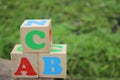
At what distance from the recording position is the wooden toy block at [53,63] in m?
1.79

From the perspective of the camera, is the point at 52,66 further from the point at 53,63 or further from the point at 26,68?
the point at 26,68

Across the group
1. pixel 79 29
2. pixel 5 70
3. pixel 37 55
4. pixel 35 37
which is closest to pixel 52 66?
pixel 37 55

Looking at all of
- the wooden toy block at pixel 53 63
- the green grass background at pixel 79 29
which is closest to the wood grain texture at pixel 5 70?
the wooden toy block at pixel 53 63

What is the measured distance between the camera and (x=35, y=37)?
1.76 metres

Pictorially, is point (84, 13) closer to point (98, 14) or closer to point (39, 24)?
point (98, 14)

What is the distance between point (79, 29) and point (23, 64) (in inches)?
63.2

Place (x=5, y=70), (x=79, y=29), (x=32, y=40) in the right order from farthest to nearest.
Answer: (x=79, y=29) → (x=5, y=70) → (x=32, y=40)

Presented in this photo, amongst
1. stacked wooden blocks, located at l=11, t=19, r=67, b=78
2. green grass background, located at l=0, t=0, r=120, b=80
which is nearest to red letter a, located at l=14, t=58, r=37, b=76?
stacked wooden blocks, located at l=11, t=19, r=67, b=78

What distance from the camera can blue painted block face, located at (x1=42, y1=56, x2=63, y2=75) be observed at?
1.80 m

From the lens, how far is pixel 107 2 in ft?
12.2

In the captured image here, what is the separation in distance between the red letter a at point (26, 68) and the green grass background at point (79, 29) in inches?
27.9

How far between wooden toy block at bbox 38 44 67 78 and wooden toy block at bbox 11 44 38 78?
0.04m

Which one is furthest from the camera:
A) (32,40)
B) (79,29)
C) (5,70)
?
(79,29)

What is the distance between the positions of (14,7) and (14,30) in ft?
1.49
